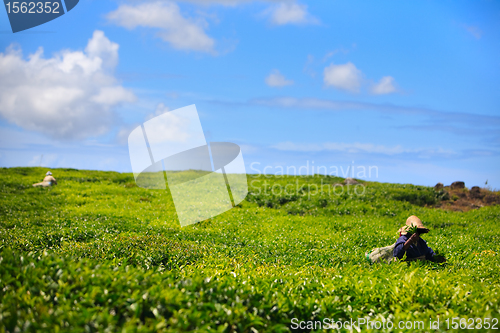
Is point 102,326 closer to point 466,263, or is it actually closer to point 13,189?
point 466,263

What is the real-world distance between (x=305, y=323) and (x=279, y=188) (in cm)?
1554

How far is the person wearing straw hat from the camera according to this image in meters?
7.68

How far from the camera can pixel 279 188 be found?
65.0 ft

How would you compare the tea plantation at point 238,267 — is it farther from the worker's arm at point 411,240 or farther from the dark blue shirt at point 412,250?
the worker's arm at point 411,240

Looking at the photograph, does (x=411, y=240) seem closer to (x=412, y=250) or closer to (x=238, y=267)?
(x=412, y=250)

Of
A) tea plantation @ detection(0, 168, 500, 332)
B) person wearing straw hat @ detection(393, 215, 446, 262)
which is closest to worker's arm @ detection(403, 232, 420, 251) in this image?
person wearing straw hat @ detection(393, 215, 446, 262)

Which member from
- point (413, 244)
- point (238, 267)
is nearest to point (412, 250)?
point (413, 244)

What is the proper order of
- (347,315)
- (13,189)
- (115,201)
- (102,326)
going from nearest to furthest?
(102,326)
(347,315)
(115,201)
(13,189)

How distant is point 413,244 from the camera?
8117 millimetres

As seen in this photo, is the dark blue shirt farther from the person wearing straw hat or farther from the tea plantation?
the tea plantation

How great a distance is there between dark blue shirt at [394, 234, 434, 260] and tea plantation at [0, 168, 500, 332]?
1.19 ft

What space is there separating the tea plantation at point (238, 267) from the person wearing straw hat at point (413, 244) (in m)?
0.37

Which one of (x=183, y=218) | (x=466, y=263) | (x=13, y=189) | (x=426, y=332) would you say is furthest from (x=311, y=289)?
(x=13, y=189)

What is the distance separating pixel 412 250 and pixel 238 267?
4432mm
